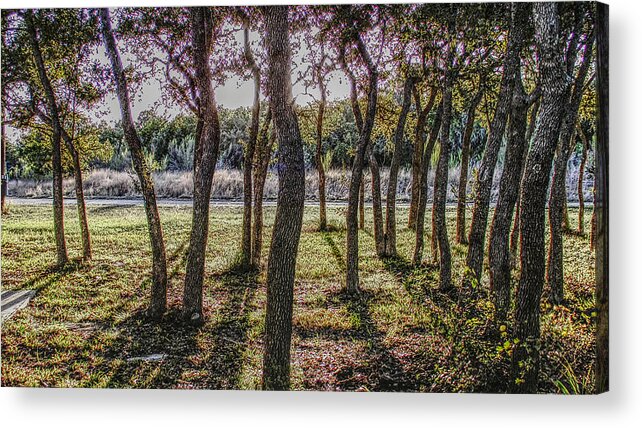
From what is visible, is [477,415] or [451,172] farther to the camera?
[451,172]

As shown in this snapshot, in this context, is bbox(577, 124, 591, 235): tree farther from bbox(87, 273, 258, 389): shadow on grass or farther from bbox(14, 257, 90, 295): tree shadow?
bbox(14, 257, 90, 295): tree shadow

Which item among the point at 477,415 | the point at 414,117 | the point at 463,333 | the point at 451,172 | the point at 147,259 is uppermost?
the point at 414,117

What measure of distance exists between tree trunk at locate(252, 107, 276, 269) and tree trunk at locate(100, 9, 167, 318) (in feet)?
2.40

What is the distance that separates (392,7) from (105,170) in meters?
2.62

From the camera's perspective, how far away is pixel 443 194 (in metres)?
4.64

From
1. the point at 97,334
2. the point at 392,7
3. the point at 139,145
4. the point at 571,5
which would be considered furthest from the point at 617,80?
the point at 97,334

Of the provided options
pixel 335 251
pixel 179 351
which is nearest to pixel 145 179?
pixel 179 351

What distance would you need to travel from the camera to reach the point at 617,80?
3955 millimetres

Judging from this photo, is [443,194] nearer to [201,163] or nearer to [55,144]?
[201,163]

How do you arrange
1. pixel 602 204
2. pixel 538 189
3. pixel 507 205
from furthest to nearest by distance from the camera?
1. pixel 507 205
2. pixel 602 204
3. pixel 538 189

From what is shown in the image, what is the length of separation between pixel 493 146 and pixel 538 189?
3.15 ft

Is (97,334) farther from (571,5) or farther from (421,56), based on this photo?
(571,5)

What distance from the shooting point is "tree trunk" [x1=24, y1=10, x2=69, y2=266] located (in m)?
4.39

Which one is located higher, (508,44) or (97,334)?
(508,44)
